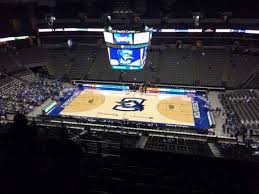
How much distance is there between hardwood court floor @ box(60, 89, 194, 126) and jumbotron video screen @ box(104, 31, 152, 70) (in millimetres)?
5085

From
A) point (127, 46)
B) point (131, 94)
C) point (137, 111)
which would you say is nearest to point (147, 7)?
point (131, 94)

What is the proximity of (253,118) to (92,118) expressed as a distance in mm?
16078

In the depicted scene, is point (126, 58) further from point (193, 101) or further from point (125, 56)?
point (193, 101)

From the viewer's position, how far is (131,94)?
121 feet

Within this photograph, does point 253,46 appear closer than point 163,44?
Yes

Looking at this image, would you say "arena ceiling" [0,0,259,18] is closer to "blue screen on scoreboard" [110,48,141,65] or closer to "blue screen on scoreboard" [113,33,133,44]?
"blue screen on scoreboard" [110,48,141,65]

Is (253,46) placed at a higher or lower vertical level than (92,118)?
higher

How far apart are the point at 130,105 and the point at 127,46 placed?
7.24m

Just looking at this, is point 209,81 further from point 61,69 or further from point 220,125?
point 61,69

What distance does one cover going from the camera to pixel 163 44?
44.9 metres

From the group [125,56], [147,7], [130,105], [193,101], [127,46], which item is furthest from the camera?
[147,7]

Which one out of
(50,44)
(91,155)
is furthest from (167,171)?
(50,44)

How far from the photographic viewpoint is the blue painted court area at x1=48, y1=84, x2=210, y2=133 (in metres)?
28.5

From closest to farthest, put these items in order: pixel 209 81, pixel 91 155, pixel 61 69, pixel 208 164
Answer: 1. pixel 208 164
2. pixel 91 155
3. pixel 209 81
4. pixel 61 69
